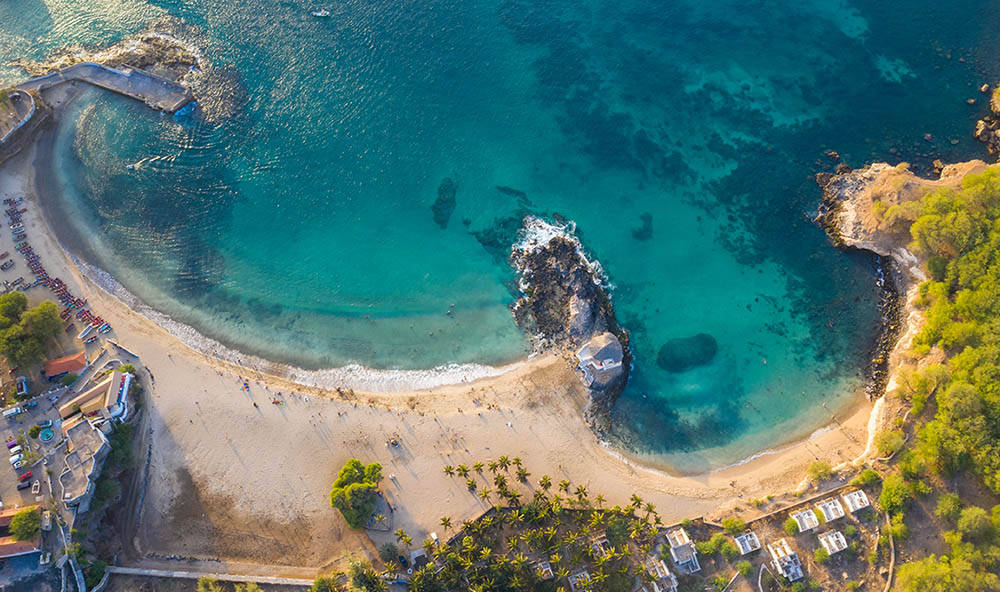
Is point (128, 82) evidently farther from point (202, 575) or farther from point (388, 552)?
point (388, 552)

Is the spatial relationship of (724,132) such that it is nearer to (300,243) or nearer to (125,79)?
(300,243)

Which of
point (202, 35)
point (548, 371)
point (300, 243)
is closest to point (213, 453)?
point (300, 243)

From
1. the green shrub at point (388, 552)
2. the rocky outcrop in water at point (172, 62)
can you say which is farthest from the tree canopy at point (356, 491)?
the rocky outcrop in water at point (172, 62)

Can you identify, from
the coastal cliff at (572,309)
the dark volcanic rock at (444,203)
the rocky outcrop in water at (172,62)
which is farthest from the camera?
the rocky outcrop in water at (172,62)

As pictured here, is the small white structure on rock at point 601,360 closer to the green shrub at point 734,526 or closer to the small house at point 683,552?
the small house at point 683,552

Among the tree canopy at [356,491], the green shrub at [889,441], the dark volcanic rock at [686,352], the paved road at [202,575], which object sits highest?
the dark volcanic rock at [686,352]

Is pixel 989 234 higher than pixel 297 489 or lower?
higher

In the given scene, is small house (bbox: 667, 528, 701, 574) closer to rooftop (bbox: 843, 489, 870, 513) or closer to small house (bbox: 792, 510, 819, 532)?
small house (bbox: 792, 510, 819, 532)
